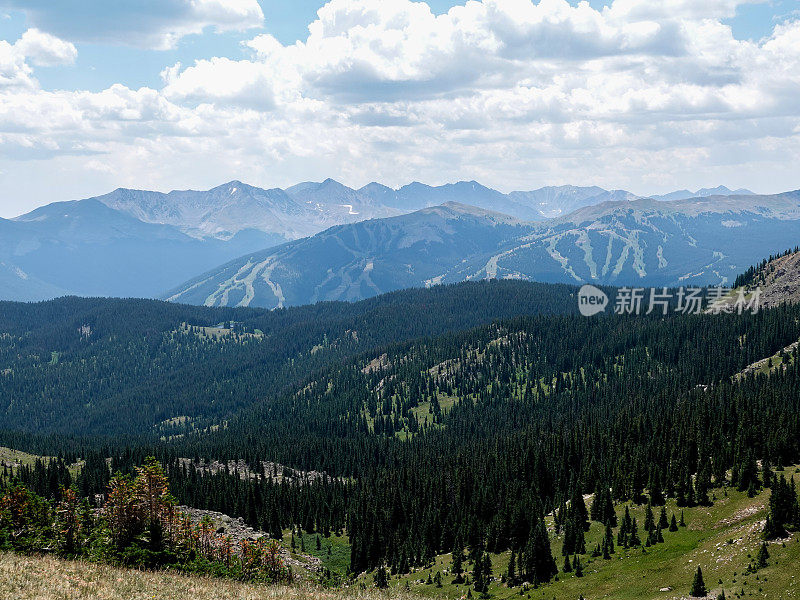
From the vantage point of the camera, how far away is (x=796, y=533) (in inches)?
3105

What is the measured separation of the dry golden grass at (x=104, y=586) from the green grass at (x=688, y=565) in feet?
114

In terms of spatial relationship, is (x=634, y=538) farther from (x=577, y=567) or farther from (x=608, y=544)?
(x=577, y=567)

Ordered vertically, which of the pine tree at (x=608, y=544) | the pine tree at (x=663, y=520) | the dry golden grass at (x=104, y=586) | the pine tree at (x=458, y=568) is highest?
the dry golden grass at (x=104, y=586)

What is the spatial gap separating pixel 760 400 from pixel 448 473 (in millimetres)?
73045

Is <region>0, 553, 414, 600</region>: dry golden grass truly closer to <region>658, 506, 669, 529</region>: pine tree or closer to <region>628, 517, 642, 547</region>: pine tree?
<region>628, 517, 642, 547</region>: pine tree

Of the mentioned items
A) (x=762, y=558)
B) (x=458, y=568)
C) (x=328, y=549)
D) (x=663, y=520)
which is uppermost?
(x=762, y=558)

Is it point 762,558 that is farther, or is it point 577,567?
point 577,567

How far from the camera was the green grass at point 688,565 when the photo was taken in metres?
72.8

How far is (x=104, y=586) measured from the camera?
173 feet

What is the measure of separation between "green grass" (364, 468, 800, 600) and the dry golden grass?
114ft

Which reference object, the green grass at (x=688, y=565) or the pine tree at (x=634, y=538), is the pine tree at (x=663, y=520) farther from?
the pine tree at (x=634, y=538)

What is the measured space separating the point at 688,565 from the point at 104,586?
6617 centimetres

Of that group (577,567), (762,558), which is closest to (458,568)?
(577,567)

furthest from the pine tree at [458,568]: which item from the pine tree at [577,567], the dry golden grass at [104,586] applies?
the dry golden grass at [104,586]
